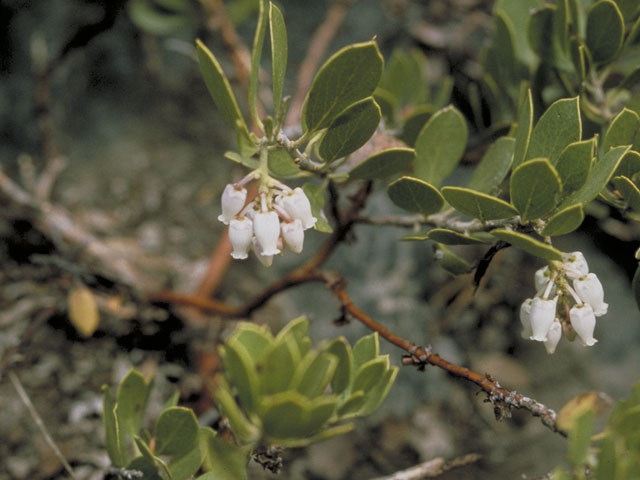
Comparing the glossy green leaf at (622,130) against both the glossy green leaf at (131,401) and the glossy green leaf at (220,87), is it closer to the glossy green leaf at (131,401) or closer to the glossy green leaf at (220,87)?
the glossy green leaf at (220,87)

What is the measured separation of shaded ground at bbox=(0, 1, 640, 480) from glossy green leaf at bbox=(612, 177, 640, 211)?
1.44 ft

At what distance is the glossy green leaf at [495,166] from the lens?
942 millimetres

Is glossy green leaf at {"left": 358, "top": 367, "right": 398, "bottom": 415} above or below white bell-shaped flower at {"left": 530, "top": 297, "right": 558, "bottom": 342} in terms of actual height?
below

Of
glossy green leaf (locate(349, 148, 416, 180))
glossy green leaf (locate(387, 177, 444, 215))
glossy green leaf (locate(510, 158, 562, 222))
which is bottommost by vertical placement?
glossy green leaf (locate(387, 177, 444, 215))

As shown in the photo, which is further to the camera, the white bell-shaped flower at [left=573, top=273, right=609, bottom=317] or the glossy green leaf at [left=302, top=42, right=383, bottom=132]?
the white bell-shaped flower at [left=573, top=273, right=609, bottom=317]

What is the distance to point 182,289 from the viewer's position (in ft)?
5.44

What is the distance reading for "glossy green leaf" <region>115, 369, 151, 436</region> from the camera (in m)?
0.93

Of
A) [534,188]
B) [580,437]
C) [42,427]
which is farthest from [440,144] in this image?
[42,427]

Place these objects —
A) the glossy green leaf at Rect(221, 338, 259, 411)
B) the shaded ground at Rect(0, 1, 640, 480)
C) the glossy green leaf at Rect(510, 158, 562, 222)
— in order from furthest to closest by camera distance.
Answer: the shaded ground at Rect(0, 1, 640, 480)
the glossy green leaf at Rect(510, 158, 562, 222)
the glossy green leaf at Rect(221, 338, 259, 411)

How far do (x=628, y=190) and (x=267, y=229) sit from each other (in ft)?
1.76

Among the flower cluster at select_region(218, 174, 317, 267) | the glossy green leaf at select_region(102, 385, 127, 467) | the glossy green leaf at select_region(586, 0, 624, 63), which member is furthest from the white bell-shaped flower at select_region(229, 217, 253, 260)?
the glossy green leaf at select_region(586, 0, 624, 63)

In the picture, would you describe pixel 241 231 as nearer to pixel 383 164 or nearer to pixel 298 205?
pixel 298 205

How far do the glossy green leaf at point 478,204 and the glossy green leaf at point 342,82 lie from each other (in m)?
0.18

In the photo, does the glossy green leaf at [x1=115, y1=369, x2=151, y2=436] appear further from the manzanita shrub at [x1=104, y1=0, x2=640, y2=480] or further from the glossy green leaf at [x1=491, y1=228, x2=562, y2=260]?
the glossy green leaf at [x1=491, y1=228, x2=562, y2=260]
